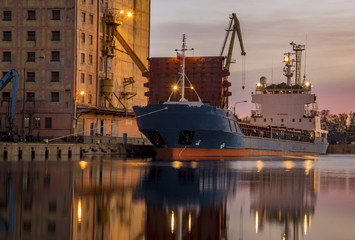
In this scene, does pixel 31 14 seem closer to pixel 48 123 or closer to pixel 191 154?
pixel 48 123

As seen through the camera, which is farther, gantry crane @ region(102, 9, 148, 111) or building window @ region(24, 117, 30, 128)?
gantry crane @ region(102, 9, 148, 111)

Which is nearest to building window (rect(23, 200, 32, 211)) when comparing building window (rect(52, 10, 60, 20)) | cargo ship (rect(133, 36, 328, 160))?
cargo ship (rect(133, 36, 328, 160))

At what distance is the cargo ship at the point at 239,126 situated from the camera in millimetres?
57188

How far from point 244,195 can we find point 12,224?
29.9 feet

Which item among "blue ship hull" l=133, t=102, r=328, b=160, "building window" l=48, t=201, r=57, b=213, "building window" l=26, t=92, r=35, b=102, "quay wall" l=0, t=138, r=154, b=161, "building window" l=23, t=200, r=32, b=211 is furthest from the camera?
"building window" l=26, t=92, r=35, b=102

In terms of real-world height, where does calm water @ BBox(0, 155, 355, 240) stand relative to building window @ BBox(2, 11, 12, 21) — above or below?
below

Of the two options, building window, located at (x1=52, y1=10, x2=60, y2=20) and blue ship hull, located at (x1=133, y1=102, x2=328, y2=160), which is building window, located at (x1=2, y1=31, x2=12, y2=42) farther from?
blue ship hull, located at (x1=133, y1=102, x2=328, y2=160)

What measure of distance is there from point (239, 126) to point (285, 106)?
23110 mm

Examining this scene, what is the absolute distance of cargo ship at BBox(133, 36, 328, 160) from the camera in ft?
188

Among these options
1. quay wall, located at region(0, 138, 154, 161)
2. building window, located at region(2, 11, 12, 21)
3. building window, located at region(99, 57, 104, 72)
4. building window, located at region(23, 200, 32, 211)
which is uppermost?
building window, located at region(2, 11, 12, 21)

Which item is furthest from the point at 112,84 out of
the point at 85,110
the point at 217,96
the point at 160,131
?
the point at 160,131

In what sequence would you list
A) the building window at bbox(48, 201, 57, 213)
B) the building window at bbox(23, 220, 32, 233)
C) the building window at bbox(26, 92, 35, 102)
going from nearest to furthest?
the building window at bbox(23, 220, 32, 233), the building window at bbox(48, 201, 57, 213), the building window at bbox(26, 92, 35, 102)

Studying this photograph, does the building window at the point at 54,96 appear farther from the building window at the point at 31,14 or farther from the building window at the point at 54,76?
the building window at the point at 31,14

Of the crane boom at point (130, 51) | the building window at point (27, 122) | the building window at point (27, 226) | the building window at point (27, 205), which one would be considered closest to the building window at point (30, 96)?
the building window at point (27, 122)
